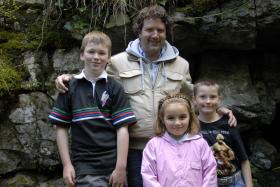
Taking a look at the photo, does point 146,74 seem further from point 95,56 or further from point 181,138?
point 181,138

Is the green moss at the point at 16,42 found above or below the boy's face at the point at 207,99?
above

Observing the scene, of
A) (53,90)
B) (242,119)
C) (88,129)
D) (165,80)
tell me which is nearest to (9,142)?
(53,90)

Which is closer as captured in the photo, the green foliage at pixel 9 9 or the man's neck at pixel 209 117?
the man's neck at pixel 209 117

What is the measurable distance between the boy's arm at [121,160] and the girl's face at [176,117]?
331 mm

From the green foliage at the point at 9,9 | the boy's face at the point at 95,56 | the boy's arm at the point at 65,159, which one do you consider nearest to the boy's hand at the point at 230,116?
the boy's face at the point at 95,56

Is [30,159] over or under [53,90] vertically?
under

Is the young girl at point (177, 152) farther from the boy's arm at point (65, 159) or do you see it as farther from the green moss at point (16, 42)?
the green moss at point (16, 42)

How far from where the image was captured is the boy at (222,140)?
3.15 m

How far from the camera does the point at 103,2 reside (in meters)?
4.47

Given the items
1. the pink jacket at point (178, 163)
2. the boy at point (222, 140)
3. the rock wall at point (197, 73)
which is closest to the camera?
the pink jacket at point (178, 163)

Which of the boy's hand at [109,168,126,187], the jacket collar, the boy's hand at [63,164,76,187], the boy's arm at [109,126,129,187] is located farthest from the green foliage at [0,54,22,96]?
the jacket collar

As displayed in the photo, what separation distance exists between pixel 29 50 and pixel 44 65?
0.92ft

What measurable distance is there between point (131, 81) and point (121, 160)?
27.3 inches

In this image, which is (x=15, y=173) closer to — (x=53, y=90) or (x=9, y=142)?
(x=9, y=142)
